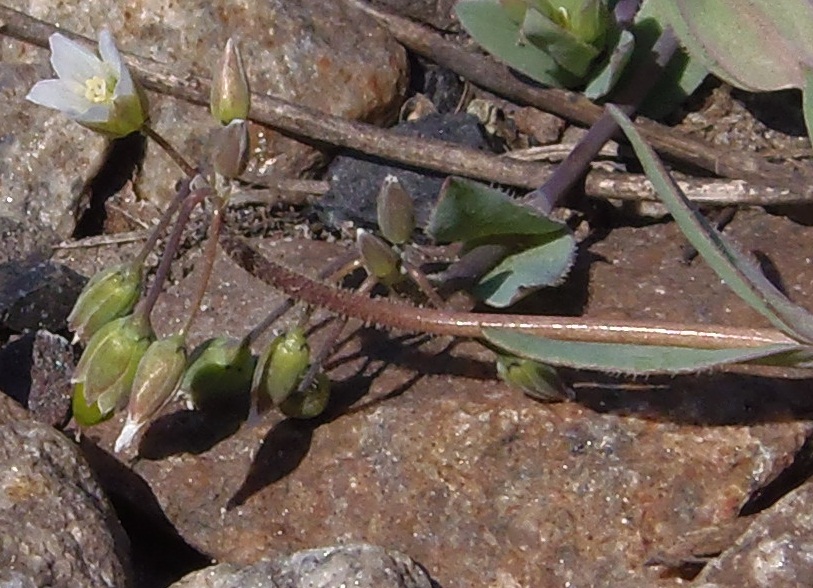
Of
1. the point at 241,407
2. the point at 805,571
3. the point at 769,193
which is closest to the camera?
the point at 805,571

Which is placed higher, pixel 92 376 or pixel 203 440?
pixel 92 376

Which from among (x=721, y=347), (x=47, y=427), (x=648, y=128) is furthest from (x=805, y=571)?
(x=47, y=427)

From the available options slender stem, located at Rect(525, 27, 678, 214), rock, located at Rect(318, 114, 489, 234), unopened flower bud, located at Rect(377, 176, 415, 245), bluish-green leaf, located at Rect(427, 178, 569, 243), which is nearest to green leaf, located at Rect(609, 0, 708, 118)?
slender stem, located at Rect(525, 27, 678, 214)

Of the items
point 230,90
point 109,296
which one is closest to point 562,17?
point 230,90

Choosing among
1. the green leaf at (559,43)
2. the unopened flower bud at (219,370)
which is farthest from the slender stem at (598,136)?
the unopened flower bud at (219,370)

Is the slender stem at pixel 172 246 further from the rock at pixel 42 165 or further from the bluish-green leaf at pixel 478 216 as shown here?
the rock at pixel 42 165

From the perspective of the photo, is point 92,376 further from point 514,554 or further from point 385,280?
point 514,554

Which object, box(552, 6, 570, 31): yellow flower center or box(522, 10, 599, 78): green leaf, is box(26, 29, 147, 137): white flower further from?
box(552, 6, 570, 31): yellow flower center
